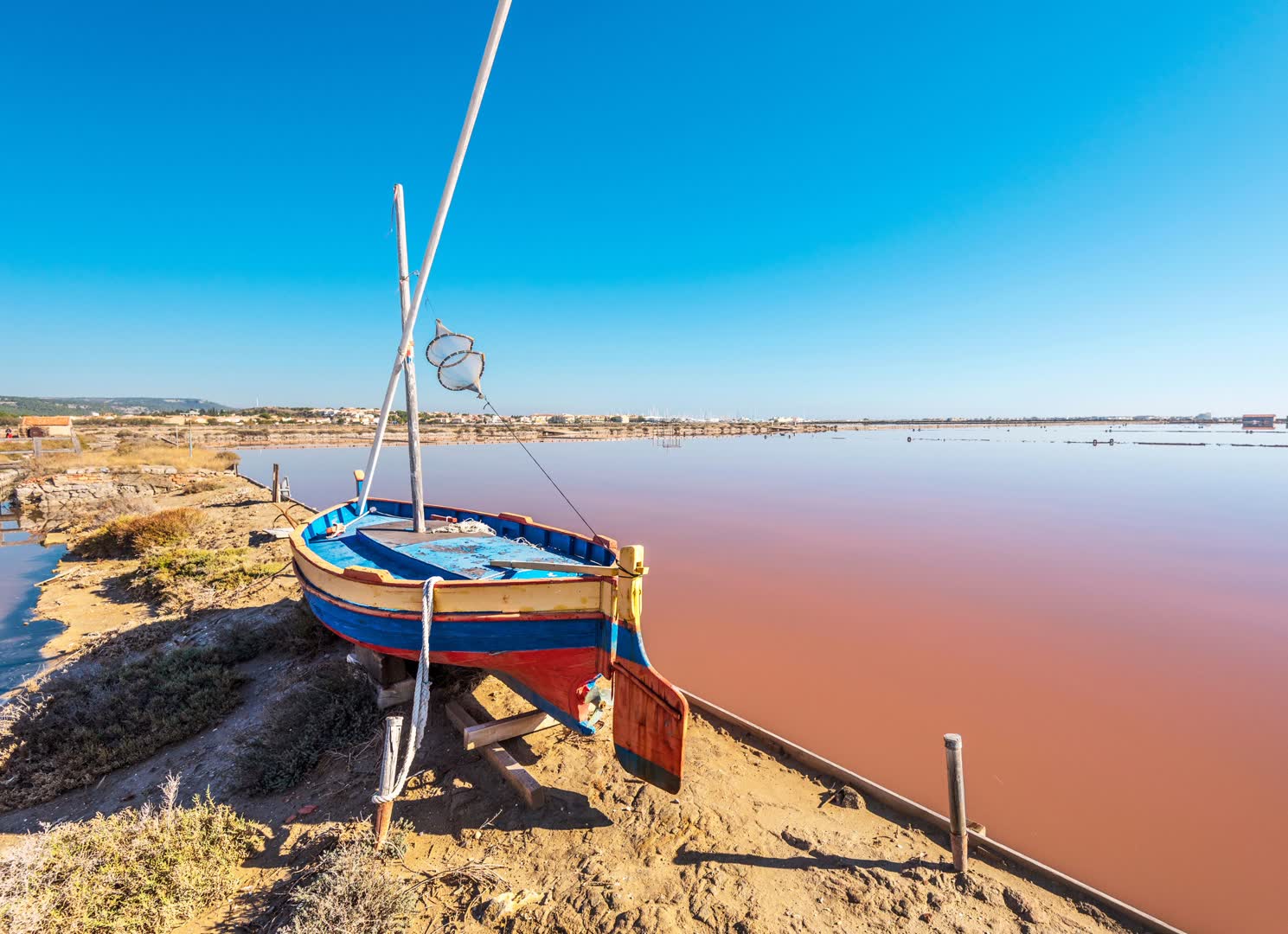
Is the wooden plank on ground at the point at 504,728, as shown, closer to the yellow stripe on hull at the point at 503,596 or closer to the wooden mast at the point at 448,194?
the yellow stripe on hull at the point at 503,596

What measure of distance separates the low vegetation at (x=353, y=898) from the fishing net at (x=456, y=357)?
208 inches

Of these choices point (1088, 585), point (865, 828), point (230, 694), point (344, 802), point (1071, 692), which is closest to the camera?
point (865, 828)

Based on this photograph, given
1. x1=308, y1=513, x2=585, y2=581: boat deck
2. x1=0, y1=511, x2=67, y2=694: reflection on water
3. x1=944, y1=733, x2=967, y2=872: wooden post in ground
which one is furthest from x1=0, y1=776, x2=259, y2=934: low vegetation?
x1=944, y1=733, x2=967, y2=872: wooden post in ground

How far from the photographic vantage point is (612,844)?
14.3ft

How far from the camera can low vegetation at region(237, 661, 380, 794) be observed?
519cm

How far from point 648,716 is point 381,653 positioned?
3170mm

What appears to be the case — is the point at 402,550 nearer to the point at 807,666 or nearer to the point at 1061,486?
the point at 807,666

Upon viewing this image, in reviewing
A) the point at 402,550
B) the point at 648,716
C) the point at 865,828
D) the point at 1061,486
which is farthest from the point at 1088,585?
the point at 1061,486

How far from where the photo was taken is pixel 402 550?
680 centimetres

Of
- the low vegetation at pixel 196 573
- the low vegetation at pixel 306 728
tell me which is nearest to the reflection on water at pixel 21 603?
the low vegetation at pixel 196 573

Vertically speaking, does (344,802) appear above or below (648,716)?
below

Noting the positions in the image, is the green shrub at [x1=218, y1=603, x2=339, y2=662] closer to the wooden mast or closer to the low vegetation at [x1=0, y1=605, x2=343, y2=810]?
the low vegetation at [x1=0, y1=605, x2=343, y2=810]

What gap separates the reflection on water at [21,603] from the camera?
7.52m

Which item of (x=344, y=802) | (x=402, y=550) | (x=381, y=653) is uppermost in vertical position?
(x=402, y=550)
